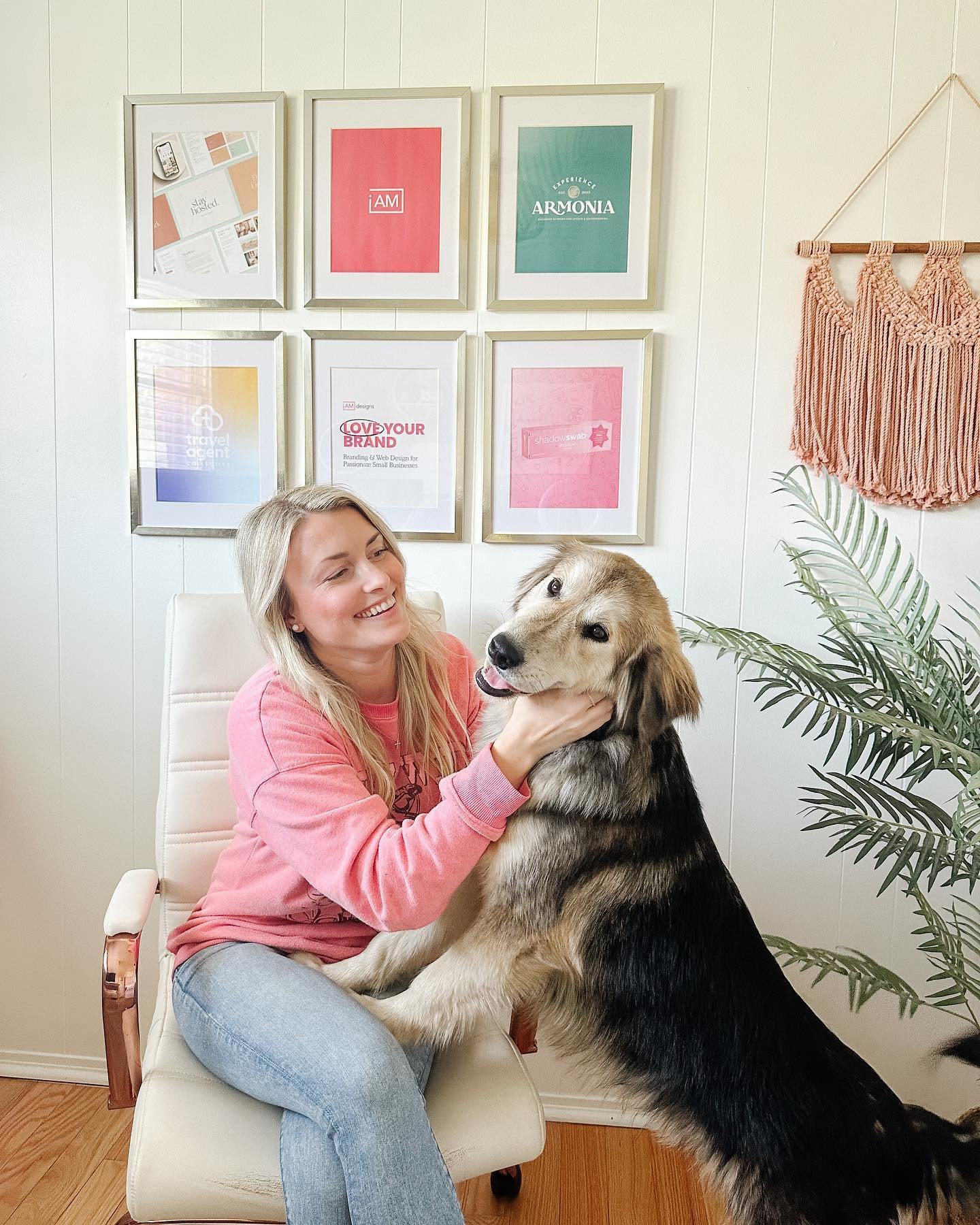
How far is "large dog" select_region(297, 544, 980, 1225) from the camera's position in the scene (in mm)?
1142

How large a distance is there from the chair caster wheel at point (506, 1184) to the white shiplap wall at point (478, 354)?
0.92 ft

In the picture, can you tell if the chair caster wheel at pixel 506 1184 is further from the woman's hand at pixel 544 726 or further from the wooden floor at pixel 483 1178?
the woman's hand at pixel 544 726

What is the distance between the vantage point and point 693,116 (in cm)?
184

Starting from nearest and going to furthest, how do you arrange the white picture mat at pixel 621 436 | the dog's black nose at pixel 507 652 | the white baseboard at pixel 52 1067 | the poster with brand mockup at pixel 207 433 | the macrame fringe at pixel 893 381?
the dog's black nose at pixel 507 652 < the macrame fringe at pixel 893 381 < the white picture mat at pixel 621 436 < the poster with brand mockup at pixel 207 433 < the white baseboard at pixel 52 1067

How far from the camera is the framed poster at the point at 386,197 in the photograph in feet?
6.21

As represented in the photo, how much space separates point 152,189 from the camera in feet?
6.50

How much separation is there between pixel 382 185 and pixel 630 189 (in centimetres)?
54

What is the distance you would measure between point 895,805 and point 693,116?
1424 mm

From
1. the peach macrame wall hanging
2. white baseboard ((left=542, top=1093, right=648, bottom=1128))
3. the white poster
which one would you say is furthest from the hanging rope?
white baseboard ((left=542, top=1093, right=648, bottom=1128))

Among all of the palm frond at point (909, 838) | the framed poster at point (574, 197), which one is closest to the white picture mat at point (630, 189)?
the framed poster at point (574, 197)

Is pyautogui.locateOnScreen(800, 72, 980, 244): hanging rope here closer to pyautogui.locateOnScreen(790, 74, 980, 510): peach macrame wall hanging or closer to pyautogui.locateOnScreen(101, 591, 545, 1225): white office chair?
pyautogui.locateOnScreen(790, 74, 980, 510): peach macrame wall hanging

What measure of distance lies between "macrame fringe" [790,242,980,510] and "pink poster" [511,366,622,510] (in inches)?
15.3

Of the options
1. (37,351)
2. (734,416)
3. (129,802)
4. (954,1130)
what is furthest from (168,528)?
(954,1130)

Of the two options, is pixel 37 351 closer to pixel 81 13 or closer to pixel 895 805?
pixel 81 13
